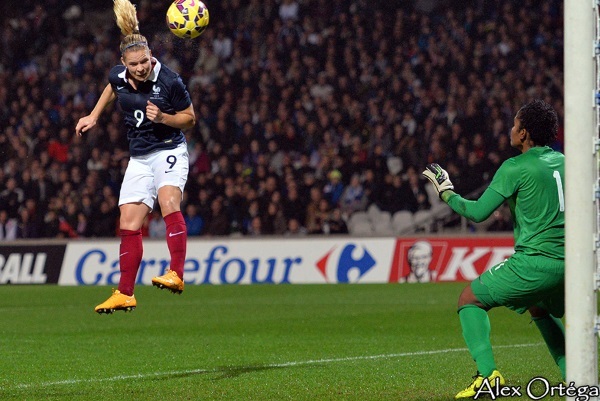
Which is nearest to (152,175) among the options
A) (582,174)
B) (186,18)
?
(186,18)

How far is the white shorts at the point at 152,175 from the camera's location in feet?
27.7

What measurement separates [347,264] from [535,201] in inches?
503

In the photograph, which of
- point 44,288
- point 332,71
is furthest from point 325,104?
point 44,288

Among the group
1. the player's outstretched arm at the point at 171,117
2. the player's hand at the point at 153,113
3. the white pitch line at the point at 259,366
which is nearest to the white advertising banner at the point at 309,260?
the white pitch line at the point at 259,366

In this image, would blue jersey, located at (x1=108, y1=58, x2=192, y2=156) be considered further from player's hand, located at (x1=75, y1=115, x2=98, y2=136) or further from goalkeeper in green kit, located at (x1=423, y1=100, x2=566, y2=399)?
goalkeeper in green kit, located at (x1=423, y1=100, x2=566, y2=399)

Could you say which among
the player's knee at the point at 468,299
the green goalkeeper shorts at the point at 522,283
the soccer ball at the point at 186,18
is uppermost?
the soccer ball at the point at 186,18

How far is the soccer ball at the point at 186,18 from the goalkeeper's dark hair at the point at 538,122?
3012 millimetres

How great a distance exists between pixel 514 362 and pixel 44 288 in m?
12.1

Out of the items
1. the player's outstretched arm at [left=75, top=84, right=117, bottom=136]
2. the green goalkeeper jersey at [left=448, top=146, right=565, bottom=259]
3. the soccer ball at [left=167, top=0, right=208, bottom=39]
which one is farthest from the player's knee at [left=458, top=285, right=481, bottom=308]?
the soccer ball at [left=167, top=0, right=208, bottom=39]

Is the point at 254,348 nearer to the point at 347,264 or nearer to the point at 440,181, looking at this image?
the point at 440,181

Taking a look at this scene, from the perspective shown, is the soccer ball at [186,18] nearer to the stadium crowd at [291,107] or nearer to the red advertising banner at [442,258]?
the red advertising banner at [442,258]

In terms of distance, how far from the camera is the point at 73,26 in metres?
26.2

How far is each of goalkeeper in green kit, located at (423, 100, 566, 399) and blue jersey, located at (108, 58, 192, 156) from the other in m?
2.50

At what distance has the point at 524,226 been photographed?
643cm
